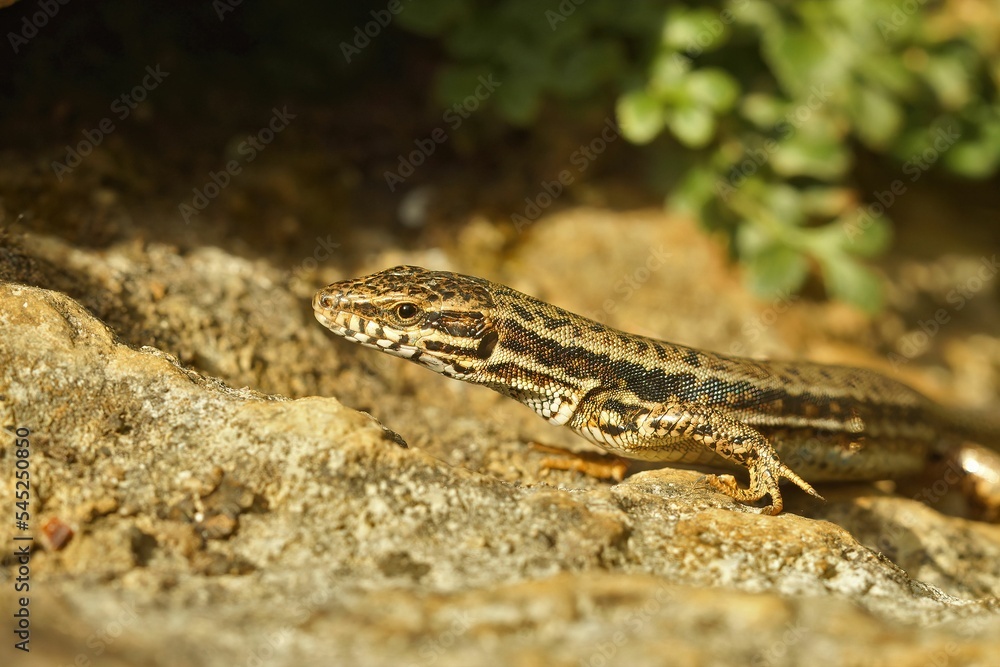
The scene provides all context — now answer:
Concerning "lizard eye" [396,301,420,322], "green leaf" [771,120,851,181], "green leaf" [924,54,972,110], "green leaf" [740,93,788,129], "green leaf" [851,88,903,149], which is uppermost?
"green leaf" [924,54,972,110]

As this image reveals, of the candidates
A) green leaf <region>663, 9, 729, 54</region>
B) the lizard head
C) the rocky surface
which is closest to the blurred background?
green leaf <region>663, 9, 729, 54</region>

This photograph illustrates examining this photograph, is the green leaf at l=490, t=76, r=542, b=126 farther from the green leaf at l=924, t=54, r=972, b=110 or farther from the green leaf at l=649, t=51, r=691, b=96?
the green leaf at l=924, t=54, r=972, b=110

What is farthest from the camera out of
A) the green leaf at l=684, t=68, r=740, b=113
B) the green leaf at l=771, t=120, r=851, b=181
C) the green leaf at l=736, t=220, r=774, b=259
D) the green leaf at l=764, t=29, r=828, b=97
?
the green leaf at l=736, t=220, r=774, b=259

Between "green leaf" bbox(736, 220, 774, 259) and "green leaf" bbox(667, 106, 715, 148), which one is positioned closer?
"green leaf" bbox(667, 106, 715, 148)

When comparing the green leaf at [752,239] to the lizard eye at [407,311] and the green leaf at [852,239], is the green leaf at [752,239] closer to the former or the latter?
the green leaf at [852,239]

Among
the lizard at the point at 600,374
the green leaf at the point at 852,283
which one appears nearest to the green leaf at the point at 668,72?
the green leaf at the point at 852,283

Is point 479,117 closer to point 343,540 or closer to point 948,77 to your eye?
point 948,77

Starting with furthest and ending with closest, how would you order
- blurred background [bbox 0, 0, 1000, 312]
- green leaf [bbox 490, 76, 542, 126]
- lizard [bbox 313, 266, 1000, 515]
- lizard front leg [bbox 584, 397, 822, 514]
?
green leaf [bbox 490, 76, 542, 126], blurred background [bbox 0, 0, 1000, 312], lizard [bbox 313, 266, 1000, 515], lizard front leg [bbox 584, 397, 822, 514]
